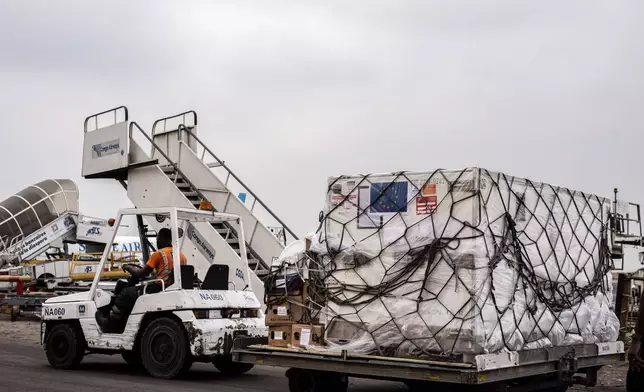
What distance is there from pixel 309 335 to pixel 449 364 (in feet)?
5.66

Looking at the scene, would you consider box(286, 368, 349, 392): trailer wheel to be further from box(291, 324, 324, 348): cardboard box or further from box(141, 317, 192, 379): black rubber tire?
box(141, 317, 192, 379): black rubber tire

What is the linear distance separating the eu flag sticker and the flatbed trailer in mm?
1538

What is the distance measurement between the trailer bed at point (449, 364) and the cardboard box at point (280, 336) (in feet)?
0.33

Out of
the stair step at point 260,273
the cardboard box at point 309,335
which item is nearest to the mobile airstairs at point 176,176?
the stair step at point 260,273

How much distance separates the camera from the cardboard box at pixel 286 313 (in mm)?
8953

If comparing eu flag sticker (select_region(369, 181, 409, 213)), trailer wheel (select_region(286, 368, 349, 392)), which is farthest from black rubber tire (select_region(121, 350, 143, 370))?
eu flag sticker (select_region(369, 181, 409, 213))

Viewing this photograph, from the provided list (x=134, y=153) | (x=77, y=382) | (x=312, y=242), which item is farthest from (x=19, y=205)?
(x=312, y=242)

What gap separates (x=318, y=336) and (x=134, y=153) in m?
10.2

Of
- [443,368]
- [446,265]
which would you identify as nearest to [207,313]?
[446,265]

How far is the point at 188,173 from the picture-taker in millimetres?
18172

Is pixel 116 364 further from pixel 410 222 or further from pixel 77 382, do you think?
pixel 410 222

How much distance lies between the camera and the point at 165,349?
434 inches

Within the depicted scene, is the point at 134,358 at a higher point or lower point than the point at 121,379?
higher

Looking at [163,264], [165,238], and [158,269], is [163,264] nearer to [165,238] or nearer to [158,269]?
[158,269]
